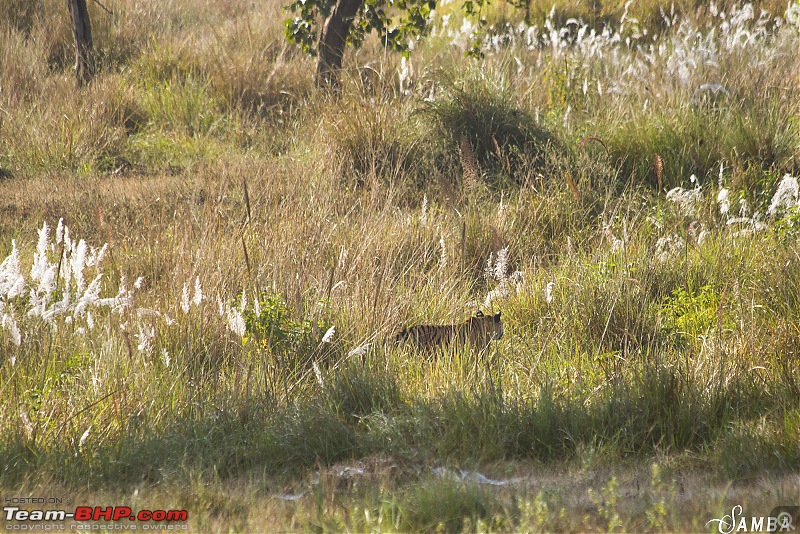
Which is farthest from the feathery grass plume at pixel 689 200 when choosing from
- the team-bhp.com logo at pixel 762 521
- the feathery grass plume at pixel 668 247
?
the team-bhp.com logo at pixel 762 521

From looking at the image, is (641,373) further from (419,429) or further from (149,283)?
(149,283)

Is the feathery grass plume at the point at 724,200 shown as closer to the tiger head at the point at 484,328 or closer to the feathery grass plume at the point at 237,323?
the tiger head at the point at 484,328

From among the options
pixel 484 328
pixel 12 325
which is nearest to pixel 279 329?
pixel 484 328

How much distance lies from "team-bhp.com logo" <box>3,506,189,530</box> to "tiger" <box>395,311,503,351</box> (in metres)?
1.72

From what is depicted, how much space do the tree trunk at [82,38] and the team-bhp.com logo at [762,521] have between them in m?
9.18

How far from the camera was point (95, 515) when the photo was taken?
2.76 meters

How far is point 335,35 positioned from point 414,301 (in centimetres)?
521

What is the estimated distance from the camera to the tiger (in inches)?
162

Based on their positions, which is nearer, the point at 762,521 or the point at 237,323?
the point at 762,521

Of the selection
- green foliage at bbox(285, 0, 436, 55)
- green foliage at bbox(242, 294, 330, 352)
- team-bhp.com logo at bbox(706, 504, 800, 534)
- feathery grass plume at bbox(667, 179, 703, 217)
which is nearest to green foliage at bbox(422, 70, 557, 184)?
green foliage at bbox(285, 0, 436, 55)

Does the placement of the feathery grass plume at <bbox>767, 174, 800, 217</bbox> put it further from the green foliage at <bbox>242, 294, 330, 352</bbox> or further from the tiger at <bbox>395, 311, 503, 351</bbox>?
the green foliage at <bbox>242, 294, 330, 352</bbox>

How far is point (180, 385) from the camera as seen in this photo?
12.3ft

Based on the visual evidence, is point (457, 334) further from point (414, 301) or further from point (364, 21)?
point (364, 21)

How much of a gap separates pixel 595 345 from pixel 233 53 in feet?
24.7
